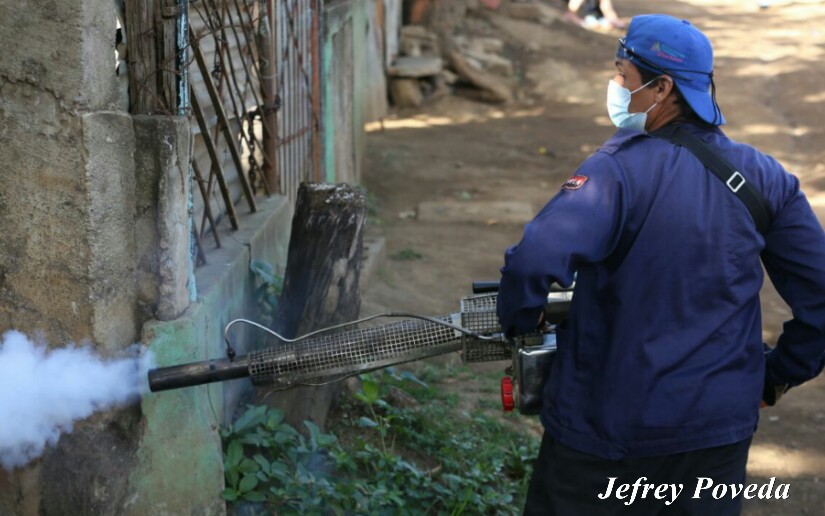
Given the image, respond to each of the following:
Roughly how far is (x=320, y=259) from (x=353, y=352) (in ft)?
3.62

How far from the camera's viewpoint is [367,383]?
4.09m

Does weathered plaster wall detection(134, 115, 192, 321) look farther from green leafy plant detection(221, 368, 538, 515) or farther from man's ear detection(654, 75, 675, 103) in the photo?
man's ear detection(654, 75, 675, 103)

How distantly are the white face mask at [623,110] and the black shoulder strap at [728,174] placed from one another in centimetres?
14

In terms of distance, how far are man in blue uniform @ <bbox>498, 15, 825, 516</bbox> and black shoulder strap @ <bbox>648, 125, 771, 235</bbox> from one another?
1cm

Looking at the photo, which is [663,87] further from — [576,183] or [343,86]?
[343,86]

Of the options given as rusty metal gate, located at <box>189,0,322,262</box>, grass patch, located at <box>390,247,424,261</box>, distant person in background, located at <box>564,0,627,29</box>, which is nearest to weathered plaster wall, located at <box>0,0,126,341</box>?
rusty metal gate, located at <box>189,0,322,262</box>

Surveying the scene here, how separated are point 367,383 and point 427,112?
34.3 feet

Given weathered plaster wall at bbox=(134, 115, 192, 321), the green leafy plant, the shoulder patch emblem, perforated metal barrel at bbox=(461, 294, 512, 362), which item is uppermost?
the shoulder patch emblem

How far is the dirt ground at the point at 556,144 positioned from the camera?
5.27 m

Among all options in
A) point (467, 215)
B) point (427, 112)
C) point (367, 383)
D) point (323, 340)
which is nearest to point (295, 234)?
point (367, 383)

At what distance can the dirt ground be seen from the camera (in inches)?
207

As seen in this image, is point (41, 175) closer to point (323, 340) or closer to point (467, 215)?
point (323, 340)

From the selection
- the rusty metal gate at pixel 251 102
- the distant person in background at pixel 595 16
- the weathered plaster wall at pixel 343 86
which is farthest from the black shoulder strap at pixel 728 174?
the distant person in background at pixel 595 16

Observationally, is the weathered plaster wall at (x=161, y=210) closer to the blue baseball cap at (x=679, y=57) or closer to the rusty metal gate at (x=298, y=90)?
the blue baseball cap at (x=679, y=57)
